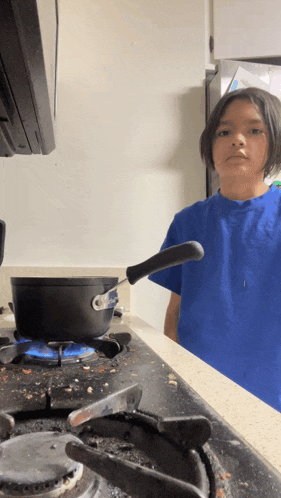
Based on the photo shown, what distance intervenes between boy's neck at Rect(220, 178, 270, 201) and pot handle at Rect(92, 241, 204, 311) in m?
0.53

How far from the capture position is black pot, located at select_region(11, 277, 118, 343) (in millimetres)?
520

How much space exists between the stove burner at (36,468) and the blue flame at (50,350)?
25cm

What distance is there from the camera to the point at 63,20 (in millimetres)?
1274

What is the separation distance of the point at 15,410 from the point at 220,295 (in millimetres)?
647

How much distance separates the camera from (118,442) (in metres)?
0.30

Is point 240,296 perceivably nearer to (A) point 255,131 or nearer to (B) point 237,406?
(A) point 255,131

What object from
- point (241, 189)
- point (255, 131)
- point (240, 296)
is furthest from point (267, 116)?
point (240, 296)

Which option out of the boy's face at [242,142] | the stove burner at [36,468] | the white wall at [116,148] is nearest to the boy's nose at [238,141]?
the boy's face at [242,142]

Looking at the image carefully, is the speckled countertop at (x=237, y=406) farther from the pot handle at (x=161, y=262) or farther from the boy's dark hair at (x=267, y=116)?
the boy's dark hair at (x=267, y=116)

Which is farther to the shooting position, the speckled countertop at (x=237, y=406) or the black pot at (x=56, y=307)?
the black pot at (x=56, y=307)

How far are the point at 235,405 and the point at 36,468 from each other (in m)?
0.20

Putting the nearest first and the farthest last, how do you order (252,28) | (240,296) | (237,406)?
(237,406) < (240,296) < (252,28)

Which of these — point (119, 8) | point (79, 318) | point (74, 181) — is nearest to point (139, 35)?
point (119, 8)

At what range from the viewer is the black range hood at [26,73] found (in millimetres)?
309
